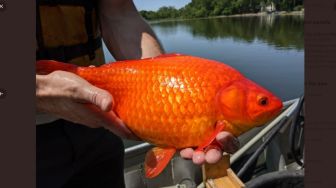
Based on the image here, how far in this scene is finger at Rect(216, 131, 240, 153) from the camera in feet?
3.33

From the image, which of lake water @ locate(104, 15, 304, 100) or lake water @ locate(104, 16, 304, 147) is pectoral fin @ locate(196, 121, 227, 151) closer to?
lake water @ locate(104, 16, 304, 147)

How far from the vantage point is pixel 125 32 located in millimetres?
1614

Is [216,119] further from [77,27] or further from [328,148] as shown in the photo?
[77,27]

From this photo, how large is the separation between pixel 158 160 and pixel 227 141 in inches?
6.8

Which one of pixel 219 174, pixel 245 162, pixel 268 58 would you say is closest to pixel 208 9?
pixel 268 58

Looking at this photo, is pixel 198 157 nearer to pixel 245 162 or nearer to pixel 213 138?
pixel 213 138

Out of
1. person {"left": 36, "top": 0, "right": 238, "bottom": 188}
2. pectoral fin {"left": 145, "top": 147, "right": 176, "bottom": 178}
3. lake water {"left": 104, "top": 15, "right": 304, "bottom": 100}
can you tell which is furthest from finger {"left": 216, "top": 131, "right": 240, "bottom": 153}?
lake water {"left": 104, "top": 15, "right": 304, "bottom": 100}

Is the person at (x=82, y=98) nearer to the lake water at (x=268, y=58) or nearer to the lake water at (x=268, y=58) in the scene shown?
the lake water at (x=268, y=58)

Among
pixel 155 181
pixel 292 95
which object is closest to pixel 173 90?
pixel 155 181

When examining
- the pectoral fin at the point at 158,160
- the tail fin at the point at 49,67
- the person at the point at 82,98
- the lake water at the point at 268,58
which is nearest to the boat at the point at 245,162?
the person at the point at 82,98

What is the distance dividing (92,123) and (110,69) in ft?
0.54

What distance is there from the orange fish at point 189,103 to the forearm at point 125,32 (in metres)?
0.50

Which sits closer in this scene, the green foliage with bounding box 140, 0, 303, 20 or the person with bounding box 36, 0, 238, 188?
the person with bounding box 36, 0, 238, 188

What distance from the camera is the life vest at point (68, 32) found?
136 cm
